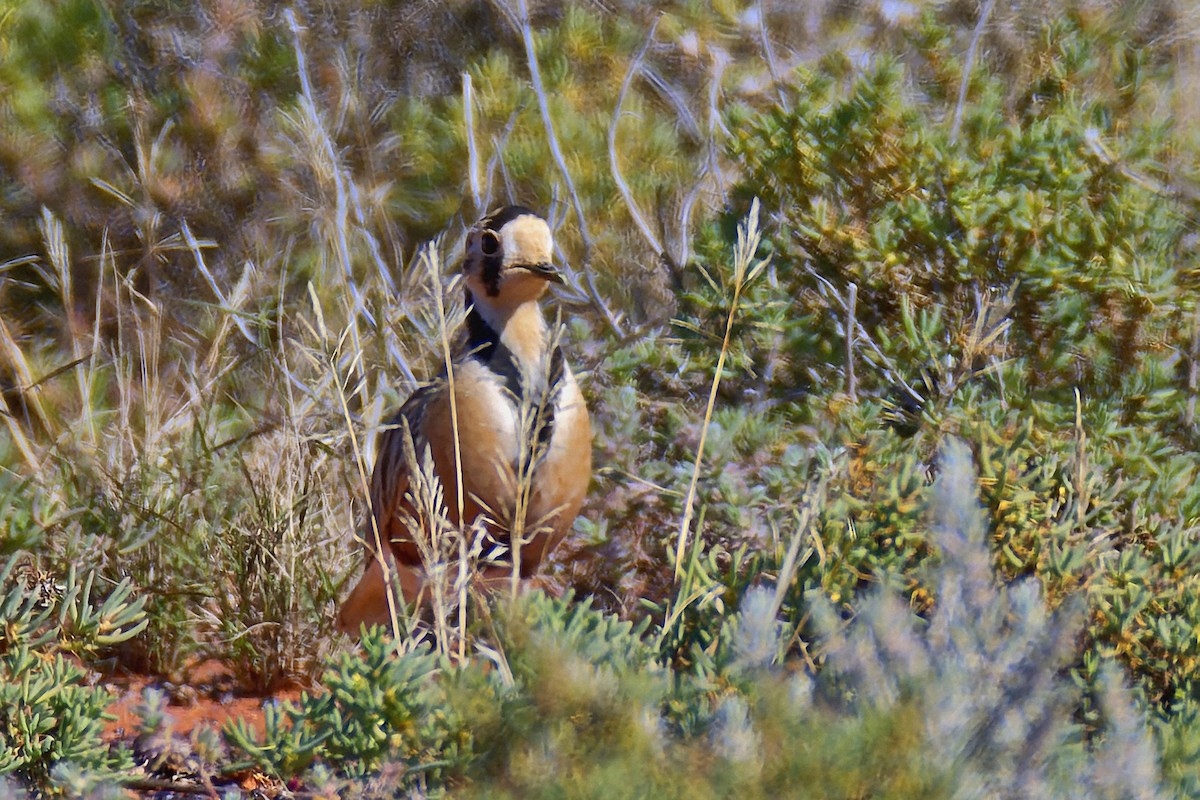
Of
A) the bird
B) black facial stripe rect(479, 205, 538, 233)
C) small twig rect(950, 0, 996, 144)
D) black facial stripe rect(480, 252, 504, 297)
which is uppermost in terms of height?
small twig rect(950, 0, 996, 144)

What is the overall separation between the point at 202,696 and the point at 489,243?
60.5 inches

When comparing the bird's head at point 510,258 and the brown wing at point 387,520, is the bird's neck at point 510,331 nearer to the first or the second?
the bird's head at point 510,258

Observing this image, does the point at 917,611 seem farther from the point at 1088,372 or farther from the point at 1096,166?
the point at 1096,166

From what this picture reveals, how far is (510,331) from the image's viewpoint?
3.69 metres

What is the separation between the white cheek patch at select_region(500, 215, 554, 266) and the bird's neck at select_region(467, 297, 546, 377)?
147 millimetres

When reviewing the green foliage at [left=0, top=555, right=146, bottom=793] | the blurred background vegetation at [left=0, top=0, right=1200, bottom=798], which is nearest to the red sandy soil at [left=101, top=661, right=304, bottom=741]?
the blurred background vegetation at [left=0, top=0, right=1200, bottom=798]

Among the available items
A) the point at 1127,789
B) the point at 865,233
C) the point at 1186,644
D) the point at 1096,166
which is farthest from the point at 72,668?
the point at 1096,166

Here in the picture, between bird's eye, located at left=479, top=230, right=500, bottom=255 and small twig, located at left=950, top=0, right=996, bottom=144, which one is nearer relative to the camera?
bird's eye, located at left=479, top=230, right=500, bottom=255

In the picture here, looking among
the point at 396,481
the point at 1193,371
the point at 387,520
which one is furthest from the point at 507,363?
the point at 1193,371

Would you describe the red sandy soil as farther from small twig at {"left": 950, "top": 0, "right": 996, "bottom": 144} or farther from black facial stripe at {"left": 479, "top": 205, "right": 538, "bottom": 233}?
small twig at {"left": 950, "top": 0, "right": 996, "bottom": 144}

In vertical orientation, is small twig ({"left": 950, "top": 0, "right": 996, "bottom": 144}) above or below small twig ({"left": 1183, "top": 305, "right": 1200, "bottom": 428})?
above

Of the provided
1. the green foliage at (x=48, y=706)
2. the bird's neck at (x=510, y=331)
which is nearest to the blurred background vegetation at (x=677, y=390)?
the green foliage at (x=48, y=706)

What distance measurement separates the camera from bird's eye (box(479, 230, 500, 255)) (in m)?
3.68

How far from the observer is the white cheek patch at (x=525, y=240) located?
3611mm
